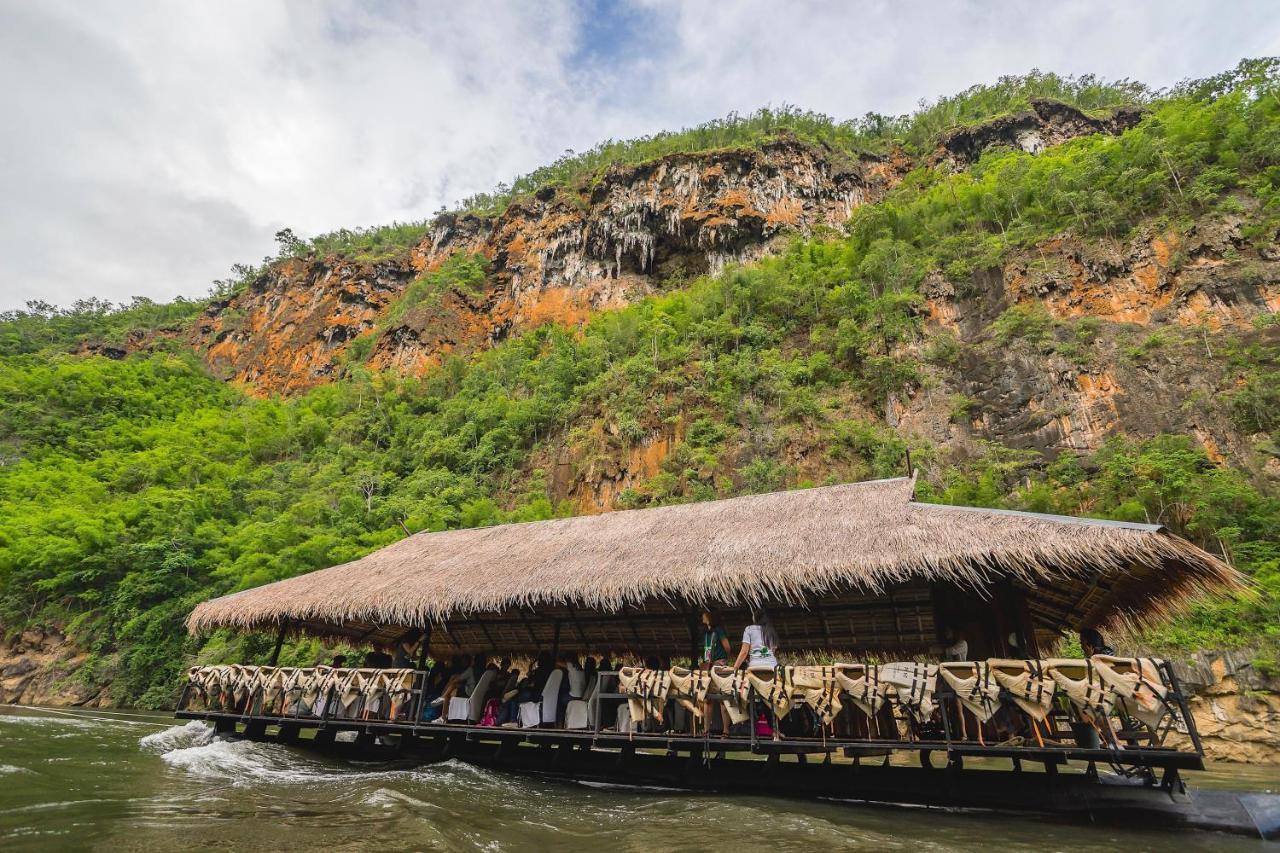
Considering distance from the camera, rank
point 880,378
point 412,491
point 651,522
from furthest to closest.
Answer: point 412,491 < point 880,378 < point 651,522

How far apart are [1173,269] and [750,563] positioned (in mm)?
26242

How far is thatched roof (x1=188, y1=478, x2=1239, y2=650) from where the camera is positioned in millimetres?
5934

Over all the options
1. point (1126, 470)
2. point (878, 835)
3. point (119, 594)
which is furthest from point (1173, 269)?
point (119, 594)

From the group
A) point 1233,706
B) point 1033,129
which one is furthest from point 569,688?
point 1033,129

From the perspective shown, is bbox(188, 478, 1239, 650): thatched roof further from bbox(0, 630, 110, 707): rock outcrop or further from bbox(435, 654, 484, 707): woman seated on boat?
bbox(0, 630, 110, 707): rock outcrop

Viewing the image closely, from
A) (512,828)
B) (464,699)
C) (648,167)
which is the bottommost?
(512,828)

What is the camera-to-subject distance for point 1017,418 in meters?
22.9

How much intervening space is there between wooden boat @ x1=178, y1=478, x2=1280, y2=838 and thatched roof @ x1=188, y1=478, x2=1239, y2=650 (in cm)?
3

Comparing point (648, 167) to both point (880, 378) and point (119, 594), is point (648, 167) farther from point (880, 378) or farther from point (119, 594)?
point (119, 594)

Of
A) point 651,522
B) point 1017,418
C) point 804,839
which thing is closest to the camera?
point 804,839

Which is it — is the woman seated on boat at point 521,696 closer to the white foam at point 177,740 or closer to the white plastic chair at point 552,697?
the white plastic chair at point 552,697

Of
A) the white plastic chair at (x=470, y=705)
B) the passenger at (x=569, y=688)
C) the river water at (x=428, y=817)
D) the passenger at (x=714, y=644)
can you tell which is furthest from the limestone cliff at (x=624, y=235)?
the river water at (x=428, y=817)

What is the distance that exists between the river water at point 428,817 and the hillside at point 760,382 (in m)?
12.2

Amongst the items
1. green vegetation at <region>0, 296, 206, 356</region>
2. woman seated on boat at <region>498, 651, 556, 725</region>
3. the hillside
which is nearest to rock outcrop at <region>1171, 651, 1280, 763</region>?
the hillside
